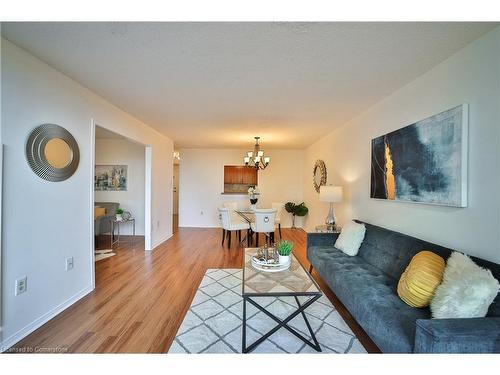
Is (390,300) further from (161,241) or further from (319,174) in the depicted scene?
(161,241)

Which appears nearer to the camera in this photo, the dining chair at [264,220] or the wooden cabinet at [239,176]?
the dining chair at [264,220]

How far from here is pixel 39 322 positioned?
6.26 feet

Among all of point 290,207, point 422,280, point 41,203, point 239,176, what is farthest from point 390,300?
point 239,176

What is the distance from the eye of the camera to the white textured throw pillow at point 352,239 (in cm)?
265

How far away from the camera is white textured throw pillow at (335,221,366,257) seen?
Answer: 2654mm

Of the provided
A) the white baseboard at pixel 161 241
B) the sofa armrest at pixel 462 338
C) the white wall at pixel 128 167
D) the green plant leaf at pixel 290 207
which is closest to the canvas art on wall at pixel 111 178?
the white wall at pixel 128 167

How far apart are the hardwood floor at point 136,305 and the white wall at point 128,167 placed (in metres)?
1.49

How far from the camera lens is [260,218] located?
13.8 feet

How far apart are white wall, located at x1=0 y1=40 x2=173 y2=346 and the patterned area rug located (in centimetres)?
133

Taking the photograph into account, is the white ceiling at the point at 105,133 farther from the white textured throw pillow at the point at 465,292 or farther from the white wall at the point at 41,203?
the white textured throw pillow at the point at 465,292

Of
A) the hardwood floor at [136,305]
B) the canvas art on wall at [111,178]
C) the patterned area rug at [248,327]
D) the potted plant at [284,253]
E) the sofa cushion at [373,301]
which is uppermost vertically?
the canvas art on wall at [111,178]

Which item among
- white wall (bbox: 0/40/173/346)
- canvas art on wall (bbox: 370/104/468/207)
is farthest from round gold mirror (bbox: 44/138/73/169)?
canvas art on wall (bbox: 370/104/468/207)

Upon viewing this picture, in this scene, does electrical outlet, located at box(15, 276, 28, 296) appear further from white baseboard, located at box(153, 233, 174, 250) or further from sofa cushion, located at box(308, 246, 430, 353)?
sofa cushion, located at box(308, 246, 430, 353)

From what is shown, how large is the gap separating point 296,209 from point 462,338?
17.1 ft
